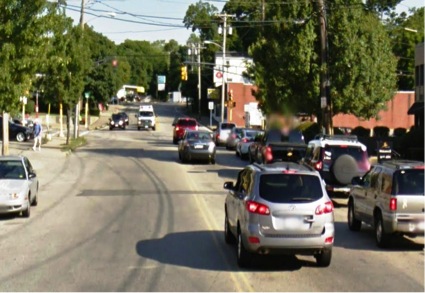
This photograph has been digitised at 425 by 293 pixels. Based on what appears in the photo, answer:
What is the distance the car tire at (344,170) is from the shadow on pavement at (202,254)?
20.1 ft

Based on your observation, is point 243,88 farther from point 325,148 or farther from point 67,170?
point 325,148

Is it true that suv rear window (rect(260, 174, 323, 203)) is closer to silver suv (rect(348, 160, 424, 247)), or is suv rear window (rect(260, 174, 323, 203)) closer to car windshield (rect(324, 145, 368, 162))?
silver suv (rect(348, 160, 424, 247))

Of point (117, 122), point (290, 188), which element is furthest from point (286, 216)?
point (117, 122)

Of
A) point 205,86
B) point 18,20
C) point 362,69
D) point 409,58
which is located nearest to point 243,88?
point 409,58

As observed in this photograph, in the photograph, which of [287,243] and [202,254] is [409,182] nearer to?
[287,243]

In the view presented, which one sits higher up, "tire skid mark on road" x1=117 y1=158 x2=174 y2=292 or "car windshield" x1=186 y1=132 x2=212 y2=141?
"car windshield" x1=186 y1=132 x2=212 y2=141

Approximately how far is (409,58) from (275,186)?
78470 millimetres

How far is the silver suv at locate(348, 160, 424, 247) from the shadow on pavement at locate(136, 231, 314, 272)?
7.11 feet

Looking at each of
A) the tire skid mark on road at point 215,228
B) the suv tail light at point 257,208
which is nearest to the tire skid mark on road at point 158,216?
the tire skid mark on road at point 215,228

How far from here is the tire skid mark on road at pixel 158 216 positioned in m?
12.1

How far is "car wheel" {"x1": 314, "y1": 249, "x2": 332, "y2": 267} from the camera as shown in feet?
43.0

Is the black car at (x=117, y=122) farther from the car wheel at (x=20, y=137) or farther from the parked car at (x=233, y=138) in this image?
the parked car at (x=233, y=138)

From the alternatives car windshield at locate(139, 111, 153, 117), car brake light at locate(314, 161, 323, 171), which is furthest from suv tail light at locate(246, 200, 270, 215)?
car windshield at locate(139, 111, 153, 117)

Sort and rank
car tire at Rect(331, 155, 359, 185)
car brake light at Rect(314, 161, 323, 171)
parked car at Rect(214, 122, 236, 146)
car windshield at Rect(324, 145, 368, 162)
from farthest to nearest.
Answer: parked car at Rect(214, 122, 236, 146)
car brake light at Rect(314, 161, 323, 171)
car windshield at Rect(324, 145, 368, 162)
car tire at Rect(331, 155, 359, 185)
